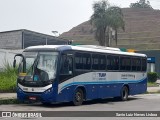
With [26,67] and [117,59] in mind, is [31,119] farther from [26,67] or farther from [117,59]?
[117,59]

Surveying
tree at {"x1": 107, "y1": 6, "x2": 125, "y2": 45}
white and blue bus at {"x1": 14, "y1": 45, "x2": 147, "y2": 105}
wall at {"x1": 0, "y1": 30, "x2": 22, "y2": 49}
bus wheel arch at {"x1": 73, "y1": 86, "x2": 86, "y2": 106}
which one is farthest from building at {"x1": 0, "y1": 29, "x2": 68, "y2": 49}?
bus wheel arch at {"x1": 73, "y1": 86, "x2": 86, "y2": 106}

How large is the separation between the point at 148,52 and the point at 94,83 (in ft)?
150

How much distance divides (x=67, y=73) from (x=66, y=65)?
37 cm

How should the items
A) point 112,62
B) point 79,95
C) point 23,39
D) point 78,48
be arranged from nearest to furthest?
point 79,95, point 78,48, point 112,62, point 23,39

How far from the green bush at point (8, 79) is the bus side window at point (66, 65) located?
6290mm

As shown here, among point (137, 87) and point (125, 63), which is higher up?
point (125, 63)

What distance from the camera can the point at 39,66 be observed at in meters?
18.9

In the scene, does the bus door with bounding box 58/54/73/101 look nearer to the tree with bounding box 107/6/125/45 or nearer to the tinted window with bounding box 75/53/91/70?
the tinted window with bounding box 75/53/91/70

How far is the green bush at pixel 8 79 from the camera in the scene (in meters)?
24.6

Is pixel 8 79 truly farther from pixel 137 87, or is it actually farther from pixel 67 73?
pixel 137 87

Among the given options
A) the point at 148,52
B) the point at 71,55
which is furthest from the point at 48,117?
the point at 148,52

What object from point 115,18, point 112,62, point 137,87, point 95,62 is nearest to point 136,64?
point 137,87

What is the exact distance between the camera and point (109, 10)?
63.4 m

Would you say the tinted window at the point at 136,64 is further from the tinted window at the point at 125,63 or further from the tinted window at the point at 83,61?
the tinted window at the point at 83,61
